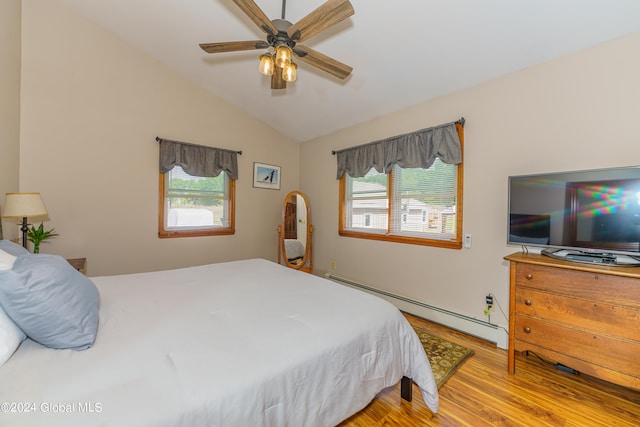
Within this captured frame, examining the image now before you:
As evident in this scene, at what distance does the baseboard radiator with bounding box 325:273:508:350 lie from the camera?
238 cm

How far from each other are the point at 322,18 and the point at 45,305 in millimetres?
1850

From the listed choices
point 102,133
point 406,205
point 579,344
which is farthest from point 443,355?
point 102,133

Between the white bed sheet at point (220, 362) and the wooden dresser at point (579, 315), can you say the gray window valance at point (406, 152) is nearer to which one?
the wooden dresser at point (579, 315)

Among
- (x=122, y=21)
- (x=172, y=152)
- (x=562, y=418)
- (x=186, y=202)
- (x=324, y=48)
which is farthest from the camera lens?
(x=186, y=202)

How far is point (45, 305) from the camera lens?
1021mm

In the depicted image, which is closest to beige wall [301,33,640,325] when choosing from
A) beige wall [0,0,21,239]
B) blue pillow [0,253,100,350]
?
blue pillow [0,253,100,350]

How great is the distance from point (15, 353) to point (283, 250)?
129 inches

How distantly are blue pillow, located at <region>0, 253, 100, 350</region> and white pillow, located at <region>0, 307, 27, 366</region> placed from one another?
18mm

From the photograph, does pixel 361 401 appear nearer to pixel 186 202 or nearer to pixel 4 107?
pixel 186 202

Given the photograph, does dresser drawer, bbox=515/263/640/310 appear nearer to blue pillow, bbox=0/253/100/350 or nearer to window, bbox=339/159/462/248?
window, bbox=339/159/462/248

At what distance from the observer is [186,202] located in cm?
356

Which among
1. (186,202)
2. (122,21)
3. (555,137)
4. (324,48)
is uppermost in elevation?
(122,21)

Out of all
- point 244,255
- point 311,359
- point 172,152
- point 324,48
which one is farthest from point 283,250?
point 311,359

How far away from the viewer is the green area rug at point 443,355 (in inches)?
76.8
